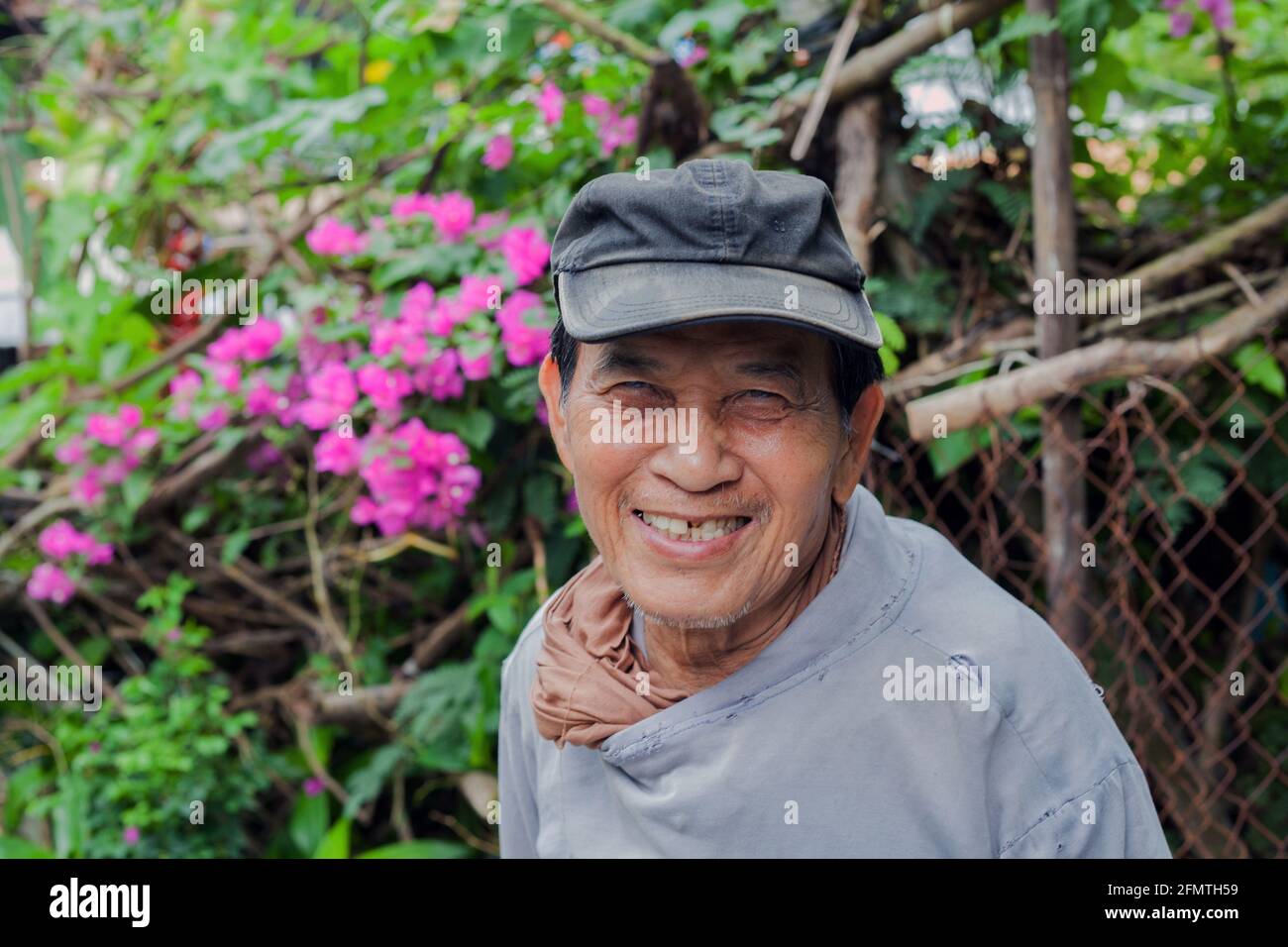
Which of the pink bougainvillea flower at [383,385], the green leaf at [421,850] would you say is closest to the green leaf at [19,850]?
the green leaf at [421,850]

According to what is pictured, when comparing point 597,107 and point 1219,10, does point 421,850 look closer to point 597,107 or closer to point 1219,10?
point 597,107

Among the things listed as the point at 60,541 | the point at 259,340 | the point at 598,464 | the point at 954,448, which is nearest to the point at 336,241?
the point at 259,340

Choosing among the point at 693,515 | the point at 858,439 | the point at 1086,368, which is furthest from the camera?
the point at 1086,368

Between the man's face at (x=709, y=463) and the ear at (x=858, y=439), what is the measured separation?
58 mm

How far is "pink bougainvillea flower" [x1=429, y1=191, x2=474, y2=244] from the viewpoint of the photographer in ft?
10.8

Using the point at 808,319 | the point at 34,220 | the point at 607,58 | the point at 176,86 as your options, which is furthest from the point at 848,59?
the point at 34,220

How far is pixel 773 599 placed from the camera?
172 centimetres

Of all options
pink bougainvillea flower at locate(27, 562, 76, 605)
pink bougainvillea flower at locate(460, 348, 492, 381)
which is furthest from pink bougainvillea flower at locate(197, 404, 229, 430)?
pink bougainvillea flower at locate(460, 348, 492, 381)

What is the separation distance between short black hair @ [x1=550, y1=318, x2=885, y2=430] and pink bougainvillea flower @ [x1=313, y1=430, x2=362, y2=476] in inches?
62.7

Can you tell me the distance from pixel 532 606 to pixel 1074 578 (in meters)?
1.40

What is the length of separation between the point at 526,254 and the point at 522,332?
9.4 inches

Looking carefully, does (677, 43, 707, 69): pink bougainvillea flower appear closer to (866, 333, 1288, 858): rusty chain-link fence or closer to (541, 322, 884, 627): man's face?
(866, 333, 1288, 858): rusty chain-link fence

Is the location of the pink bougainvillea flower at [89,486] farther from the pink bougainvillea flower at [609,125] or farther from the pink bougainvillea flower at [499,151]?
the pink bougainvillea flower at [609,125]

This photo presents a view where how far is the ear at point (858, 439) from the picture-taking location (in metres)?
1.70
